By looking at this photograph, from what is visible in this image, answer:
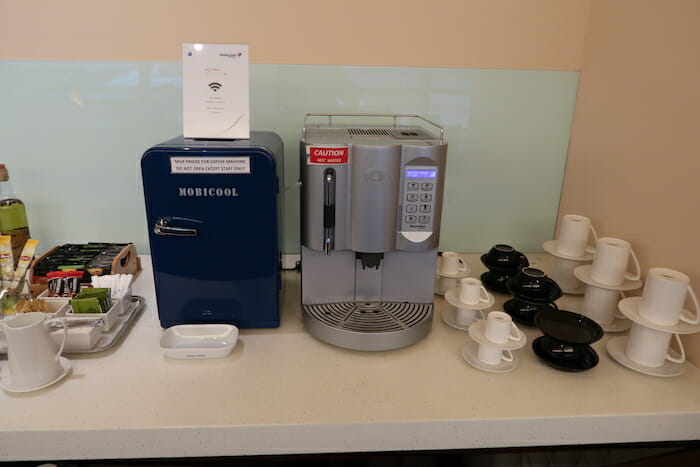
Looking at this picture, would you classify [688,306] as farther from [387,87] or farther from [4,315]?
[4,315]

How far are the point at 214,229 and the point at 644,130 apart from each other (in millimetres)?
996

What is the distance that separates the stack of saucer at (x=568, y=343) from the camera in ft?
3.14

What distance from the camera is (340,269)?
108 centimetres

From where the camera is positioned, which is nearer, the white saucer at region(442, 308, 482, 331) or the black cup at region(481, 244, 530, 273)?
the white saucer at region(442, 308, 482, 331)

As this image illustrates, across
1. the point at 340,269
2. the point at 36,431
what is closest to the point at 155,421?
the point at 36,431

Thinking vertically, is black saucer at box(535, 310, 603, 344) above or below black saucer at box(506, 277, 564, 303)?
below

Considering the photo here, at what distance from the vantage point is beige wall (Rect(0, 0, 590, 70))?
4.19 feet

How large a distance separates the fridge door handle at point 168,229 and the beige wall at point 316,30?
0.57 m

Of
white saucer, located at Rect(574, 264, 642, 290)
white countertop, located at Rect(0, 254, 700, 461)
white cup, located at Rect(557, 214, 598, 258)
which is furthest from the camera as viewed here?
white cup, located at Rect(557, 214, 598, 258)

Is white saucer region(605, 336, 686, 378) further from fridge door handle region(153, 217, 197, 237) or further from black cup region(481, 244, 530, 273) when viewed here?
Answer: fridge door handle region(153, 217, 197, 237)

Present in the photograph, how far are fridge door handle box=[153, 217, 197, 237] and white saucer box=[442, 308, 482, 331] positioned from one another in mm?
602

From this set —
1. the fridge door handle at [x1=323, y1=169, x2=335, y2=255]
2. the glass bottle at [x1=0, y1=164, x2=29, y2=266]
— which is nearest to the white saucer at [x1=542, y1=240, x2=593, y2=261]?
the fridge door handle at [x1=323, y1=169, x2=335, y2=255]

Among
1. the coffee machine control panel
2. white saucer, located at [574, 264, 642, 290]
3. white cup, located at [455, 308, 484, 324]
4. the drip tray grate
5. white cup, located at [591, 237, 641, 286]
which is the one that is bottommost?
white cup, located at [455, 308, 484, 324]

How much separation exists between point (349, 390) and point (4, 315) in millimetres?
779
